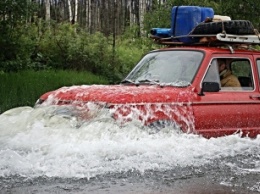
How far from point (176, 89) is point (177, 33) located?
6.43 feet

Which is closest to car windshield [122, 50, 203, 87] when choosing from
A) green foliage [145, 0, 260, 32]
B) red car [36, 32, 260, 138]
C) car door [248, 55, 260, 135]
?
red car [36, 32, 260, 138]

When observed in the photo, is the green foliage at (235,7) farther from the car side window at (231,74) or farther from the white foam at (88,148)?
the white foam at (88,148)

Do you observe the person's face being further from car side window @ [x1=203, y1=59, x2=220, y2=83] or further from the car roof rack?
the car roof rack

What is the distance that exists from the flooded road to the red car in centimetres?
19

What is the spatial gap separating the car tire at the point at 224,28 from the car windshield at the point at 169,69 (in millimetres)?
489

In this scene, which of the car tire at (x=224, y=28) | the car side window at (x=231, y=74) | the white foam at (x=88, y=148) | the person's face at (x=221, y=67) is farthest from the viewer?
the car tire at (x=224, y=28)

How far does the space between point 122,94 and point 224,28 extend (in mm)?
2297

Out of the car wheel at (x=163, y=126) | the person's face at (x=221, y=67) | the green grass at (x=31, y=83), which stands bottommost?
the green grass at (x=31, y=83)

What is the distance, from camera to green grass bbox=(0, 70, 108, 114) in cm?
1302

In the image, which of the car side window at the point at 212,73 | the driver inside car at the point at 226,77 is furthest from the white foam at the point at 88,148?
the driver inside car at the point at 226,77

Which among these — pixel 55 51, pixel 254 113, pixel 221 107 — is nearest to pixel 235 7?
pixel 55 51

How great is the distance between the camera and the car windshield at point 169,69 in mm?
7811

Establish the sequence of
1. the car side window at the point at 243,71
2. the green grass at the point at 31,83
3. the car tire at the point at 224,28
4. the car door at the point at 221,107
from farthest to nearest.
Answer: the green grass at the point at 31,83 → the car side window at the point at 243,71 → the car tire at the point at 224,28 → the car door at the point at 221,107

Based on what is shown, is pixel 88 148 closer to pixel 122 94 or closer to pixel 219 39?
pixel 122 94
